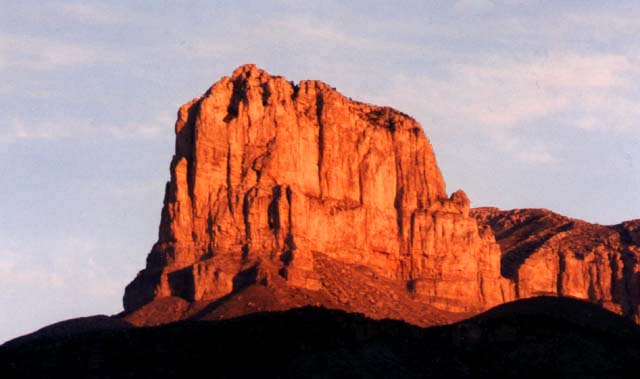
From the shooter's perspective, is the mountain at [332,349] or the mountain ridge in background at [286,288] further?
the mountain ridge in background at [286,288]

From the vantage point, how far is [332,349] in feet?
493

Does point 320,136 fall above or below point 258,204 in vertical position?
above

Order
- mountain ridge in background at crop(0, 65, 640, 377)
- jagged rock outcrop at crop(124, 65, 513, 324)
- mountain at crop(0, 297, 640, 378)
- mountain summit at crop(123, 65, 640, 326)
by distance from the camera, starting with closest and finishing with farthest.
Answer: mountain at crop(0, 297, 640, 378), mountain ridge in background at crop(0, 65, 640, 377), mountain summit at crop(123, 65, 640, 326), jagged rock outcrop at crop(124, 65, 513, 324)

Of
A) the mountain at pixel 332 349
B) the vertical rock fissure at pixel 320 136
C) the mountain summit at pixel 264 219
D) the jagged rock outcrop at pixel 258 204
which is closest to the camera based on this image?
the mountain at pixel 332 349

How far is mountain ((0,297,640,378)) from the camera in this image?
148 meters

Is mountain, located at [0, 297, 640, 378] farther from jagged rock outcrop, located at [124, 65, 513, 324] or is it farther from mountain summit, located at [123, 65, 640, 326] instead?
jagged rock outcrop, located at [124, 65, 513, 324]

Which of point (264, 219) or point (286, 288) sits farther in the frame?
point (264, 219)

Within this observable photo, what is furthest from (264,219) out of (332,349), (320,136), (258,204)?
(332,349)

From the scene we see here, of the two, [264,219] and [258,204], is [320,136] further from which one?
[264,219]

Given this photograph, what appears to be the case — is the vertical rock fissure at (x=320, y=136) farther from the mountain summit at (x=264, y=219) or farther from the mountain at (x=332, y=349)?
the mountain at (x=332, y=349)

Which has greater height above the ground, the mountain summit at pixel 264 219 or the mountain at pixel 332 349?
the mountain summit at pixel 264 219

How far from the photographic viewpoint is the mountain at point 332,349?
487 feet

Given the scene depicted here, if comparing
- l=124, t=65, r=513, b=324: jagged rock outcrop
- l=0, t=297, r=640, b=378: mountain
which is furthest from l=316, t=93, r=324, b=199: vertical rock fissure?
l=0, t=297, r=640, b=378: mountain

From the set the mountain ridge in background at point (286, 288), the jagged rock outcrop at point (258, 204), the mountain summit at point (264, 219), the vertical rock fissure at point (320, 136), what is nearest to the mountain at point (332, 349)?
the mountain ridge in background at point (286, 288)
